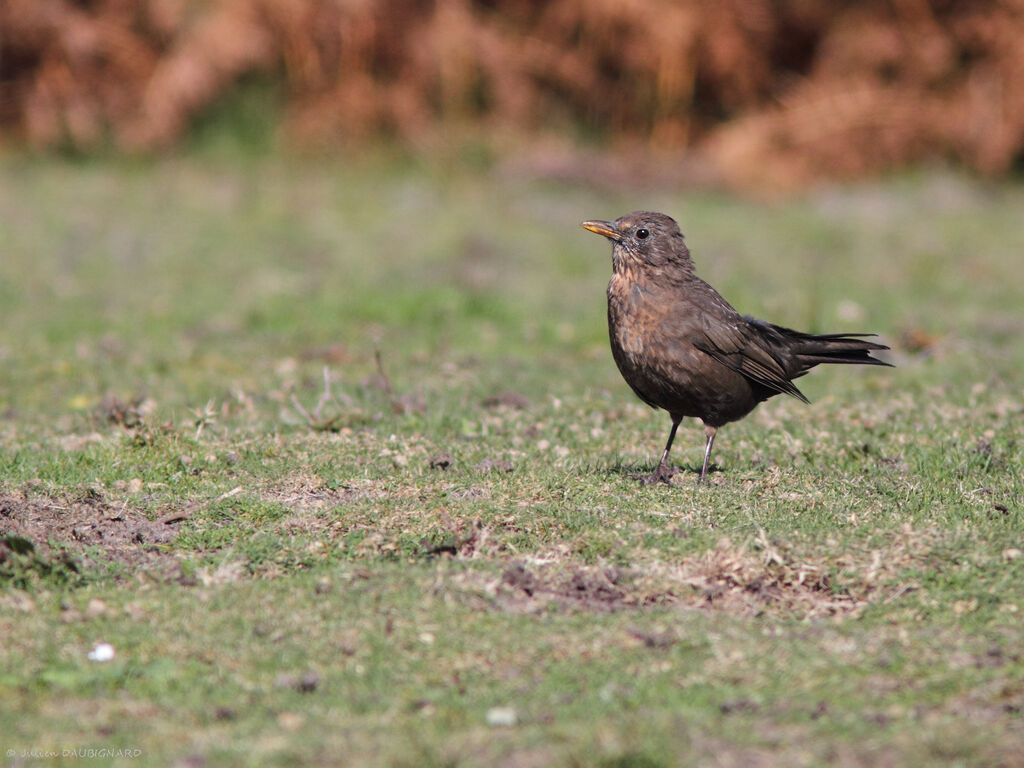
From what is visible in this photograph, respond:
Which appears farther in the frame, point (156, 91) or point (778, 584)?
point (156, 91)

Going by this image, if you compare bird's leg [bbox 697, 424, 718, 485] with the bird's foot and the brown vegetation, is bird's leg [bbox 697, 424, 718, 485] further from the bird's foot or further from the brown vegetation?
the brown vegetation

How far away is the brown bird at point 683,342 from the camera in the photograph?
22.3 feet

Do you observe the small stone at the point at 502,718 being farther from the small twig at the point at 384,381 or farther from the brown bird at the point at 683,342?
the small twig at the point at 384,381

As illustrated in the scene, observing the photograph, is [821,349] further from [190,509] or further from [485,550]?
[190,509]

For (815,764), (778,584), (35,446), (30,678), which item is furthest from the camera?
(35,446)

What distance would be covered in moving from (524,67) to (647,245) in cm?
1101

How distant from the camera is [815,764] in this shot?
13.8ft

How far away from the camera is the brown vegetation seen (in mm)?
16938

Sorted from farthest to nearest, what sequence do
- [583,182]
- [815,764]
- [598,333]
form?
[583,182] < [598,333] < [815,764]

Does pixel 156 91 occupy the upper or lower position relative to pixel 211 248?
upper

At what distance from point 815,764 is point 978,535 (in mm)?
1974

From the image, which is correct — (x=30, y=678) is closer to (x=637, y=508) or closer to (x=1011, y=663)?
(x=637, y=508)

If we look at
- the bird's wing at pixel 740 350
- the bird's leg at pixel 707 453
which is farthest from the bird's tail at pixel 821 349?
the bird's leg at pixel 707 453

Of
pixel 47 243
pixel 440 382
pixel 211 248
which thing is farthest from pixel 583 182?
pixel 440 382
